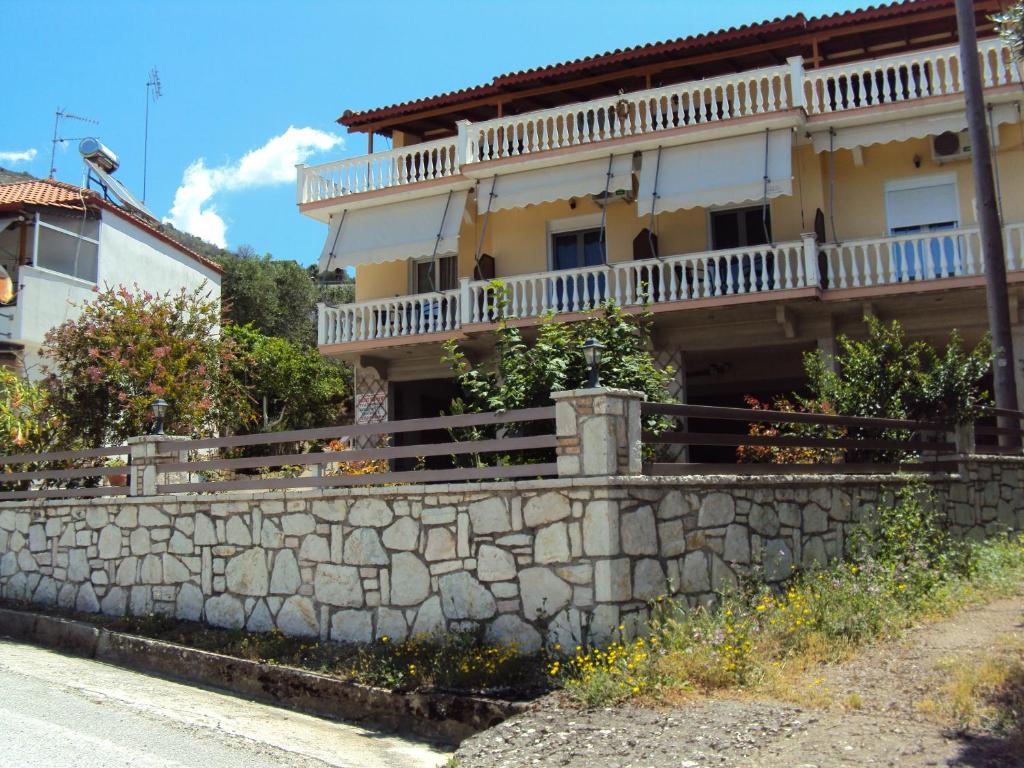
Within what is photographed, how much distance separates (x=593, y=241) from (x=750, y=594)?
37.9 feet

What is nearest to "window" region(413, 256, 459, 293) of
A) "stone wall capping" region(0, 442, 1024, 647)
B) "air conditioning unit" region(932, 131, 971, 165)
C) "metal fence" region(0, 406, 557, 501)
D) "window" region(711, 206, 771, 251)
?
"window" region(711, 206, 771, 251)

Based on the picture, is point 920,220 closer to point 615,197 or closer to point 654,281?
point 654,281

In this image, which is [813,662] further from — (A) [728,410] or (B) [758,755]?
(A) [728,410]

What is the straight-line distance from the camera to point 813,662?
715cm

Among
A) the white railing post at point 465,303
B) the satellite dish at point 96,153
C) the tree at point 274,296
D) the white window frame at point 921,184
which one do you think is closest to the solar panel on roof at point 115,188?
the satellite dish at point 96,153

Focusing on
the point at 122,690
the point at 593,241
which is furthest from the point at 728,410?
the point at 593,241

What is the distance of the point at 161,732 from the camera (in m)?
7.14

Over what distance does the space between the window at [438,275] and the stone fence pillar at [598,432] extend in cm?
1252

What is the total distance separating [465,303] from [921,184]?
8581 millimetres

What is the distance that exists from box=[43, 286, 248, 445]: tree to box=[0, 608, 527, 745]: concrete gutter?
3.87 metres

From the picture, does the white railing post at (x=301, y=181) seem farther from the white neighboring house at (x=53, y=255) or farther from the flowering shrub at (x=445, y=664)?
the flowering shrub at (x=445, y=664)

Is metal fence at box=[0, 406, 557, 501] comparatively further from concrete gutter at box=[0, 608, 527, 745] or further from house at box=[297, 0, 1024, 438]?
house at box=[297, 0, 1024, 438]

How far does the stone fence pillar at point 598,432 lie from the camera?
7566mm

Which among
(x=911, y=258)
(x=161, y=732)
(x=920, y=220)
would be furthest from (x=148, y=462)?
(x=920, y=220)
